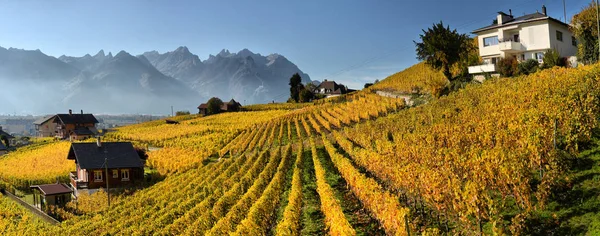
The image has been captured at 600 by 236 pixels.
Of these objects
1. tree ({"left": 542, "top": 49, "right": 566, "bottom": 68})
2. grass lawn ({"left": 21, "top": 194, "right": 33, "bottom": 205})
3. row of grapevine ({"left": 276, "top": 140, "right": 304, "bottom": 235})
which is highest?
tree ({"left": 542, "top": 49, "right": 566, "bottom": 68})

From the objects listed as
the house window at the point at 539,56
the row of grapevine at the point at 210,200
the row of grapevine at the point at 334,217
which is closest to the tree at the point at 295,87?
the row of grapevine at the point at 210,200

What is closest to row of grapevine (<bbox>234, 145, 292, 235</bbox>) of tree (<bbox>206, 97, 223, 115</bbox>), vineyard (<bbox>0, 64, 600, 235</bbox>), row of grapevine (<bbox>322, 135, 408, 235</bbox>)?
vineyard (<bbox>0, 64, 600, 235</bbox>)

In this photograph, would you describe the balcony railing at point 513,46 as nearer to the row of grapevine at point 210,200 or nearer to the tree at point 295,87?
the row of grapevine at point 210,200

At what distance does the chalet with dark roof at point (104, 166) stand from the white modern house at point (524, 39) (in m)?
35.9

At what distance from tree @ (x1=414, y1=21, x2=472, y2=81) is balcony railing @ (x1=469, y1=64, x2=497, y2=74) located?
7.02 ft

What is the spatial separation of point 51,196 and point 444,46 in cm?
3972

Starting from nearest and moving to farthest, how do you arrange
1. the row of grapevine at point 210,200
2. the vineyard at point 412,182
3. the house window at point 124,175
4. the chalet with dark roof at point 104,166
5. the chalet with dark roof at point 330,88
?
1. the vineyard at point 412,182
2. the row of grapevine at point 210,200
3. the chalet with dark roof at point 104,166
4. the house window at point 124,175
5. the chalet with dark roof at point 330,88

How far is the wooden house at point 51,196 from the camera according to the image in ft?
117

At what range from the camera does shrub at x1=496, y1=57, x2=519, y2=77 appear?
35219mm

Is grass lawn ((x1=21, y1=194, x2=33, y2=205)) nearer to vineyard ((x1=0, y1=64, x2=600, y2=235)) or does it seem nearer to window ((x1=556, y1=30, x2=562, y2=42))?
vineyard ((x1=0, y1=64, x2=600, y2=235))

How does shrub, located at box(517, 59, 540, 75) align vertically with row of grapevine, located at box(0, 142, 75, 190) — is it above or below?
above

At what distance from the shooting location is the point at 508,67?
3566 centimetres

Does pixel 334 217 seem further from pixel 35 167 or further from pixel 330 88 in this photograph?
pixel 330 88

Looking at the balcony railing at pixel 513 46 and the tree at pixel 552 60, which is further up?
the balcony railing at pixel 513 46
